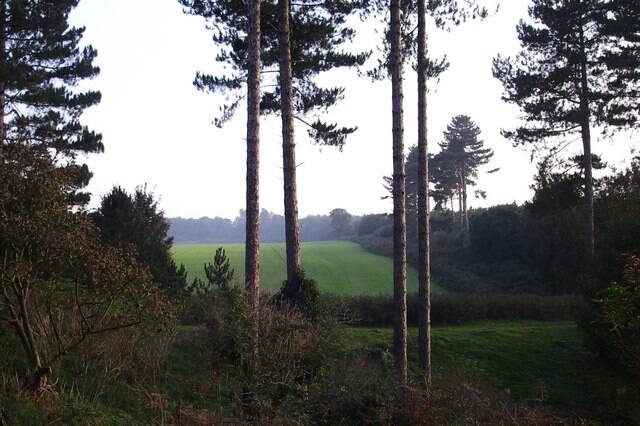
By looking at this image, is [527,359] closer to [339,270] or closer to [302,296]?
[302,296]

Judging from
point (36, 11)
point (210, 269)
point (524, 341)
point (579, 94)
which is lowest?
point (524, 341)

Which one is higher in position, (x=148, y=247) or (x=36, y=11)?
(x=36, y=11)

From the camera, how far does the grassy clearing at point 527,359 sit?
1409 centimetres

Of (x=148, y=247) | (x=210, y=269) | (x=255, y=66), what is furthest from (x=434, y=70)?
(x=148, y=247)

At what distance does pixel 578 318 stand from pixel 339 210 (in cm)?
7372

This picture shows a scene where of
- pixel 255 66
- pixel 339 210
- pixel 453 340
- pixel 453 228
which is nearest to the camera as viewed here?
pixel 255 66

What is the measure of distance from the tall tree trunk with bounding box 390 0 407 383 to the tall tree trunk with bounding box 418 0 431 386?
27.7 inches

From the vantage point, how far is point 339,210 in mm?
90562

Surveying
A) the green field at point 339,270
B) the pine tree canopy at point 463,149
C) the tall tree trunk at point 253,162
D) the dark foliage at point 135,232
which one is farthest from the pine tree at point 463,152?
the tall tree trunk at point 253,162

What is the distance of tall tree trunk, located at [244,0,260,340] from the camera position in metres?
11.1

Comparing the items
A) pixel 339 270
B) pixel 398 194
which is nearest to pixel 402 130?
pixel 398 194

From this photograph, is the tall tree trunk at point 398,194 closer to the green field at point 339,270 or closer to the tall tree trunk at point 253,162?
the tall tree trunk at point 253,162

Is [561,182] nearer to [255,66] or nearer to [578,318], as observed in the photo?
[578,318]

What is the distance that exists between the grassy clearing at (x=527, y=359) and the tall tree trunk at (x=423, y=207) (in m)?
0.98
